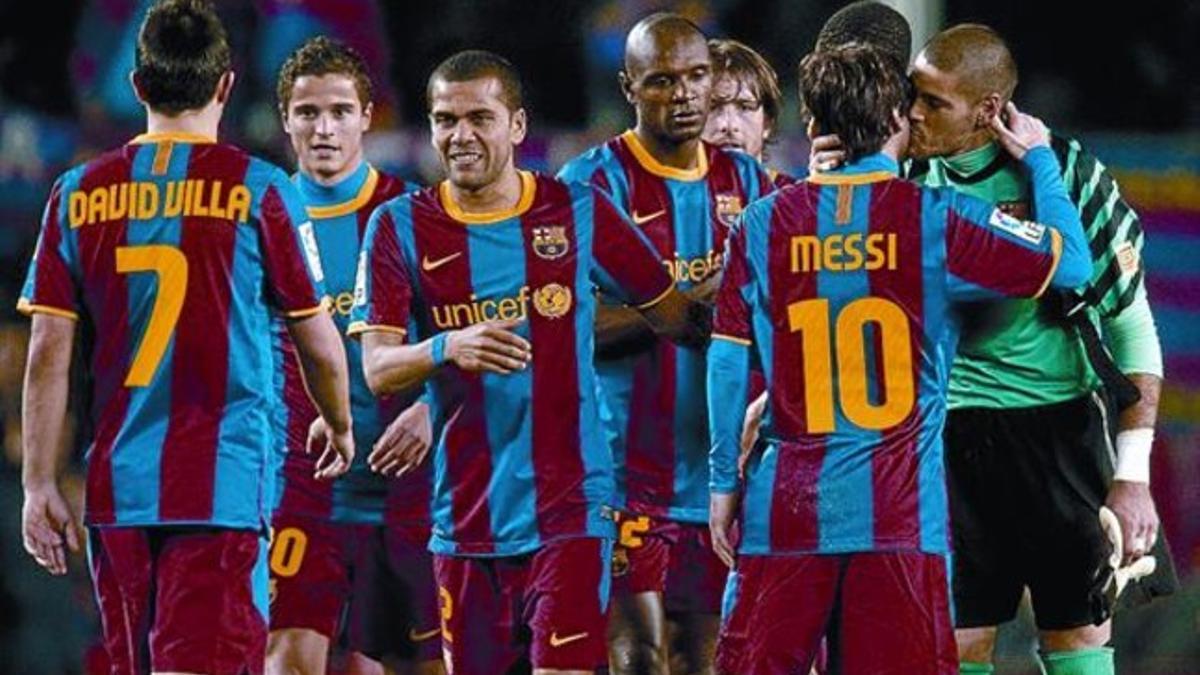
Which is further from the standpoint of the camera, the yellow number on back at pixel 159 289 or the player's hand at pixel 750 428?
the player's hand at pixel 750 428

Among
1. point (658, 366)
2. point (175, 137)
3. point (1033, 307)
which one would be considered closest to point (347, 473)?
point (658, 366)

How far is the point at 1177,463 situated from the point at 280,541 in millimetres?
4811

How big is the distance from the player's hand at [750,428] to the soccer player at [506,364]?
448 millimetres

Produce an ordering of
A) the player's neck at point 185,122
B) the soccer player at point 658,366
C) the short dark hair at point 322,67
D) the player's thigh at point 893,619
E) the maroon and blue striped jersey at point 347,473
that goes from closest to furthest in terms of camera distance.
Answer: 1. the player's thigh at point 893,619
2. the player's neck at point 185,122
3. the soccer player at point 658,366
4. the maroon and blue striped jersey at point 347,473
5. the short dark hair at point 322,67

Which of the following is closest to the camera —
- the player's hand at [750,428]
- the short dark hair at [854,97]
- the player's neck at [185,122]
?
the short dark hair at [854,97]

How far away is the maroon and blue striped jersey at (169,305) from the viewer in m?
6.95

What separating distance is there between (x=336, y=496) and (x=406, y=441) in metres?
0.86

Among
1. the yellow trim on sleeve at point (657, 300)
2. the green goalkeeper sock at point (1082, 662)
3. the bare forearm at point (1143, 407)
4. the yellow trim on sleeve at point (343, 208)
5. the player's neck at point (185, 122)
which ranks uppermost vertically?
the player's neck at point (185, 122)

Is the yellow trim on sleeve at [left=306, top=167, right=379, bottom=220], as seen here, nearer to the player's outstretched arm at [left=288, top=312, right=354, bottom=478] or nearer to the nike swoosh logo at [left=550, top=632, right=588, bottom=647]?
the player's outstretched arm at [left=288, top=312, right=354, bottom=478]

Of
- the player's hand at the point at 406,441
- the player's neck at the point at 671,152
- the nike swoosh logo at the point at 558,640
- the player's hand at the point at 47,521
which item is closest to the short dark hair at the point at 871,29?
the player's neck at the point at 671,152

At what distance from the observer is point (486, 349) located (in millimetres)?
7348

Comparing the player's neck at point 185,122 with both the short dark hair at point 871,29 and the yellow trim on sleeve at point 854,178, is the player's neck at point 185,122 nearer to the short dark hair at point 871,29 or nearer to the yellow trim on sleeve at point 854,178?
the yellow trim on sleeve at point 854,178

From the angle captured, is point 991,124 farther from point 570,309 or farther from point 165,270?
point 165,270

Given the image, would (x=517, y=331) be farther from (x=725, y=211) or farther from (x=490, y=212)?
(x=725, y=211)
